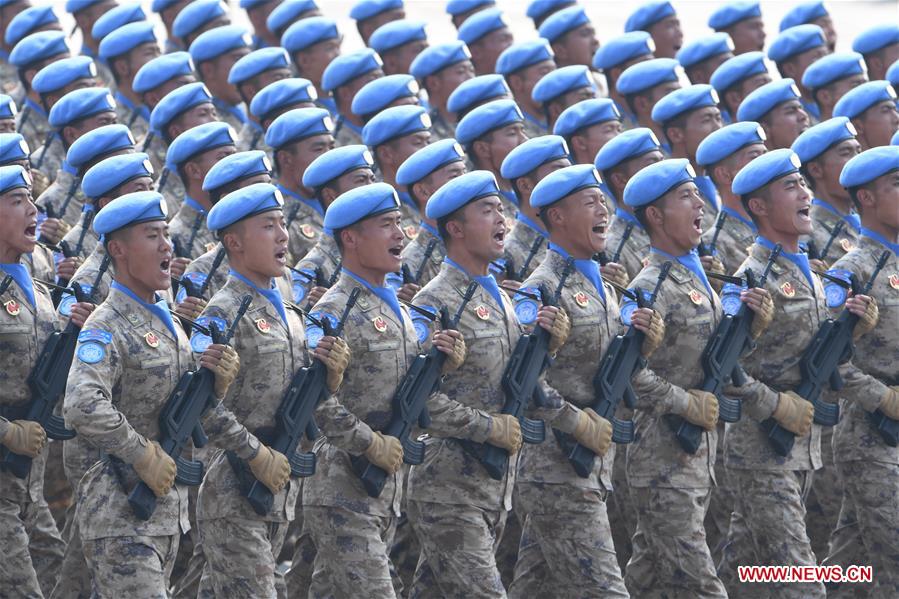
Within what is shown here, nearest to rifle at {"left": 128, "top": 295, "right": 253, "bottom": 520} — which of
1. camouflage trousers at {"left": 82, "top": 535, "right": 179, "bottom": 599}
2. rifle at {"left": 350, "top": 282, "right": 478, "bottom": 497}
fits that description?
camouflage trousers at {"left": 82, "top": 535, "right": 179, "bottom": 599}

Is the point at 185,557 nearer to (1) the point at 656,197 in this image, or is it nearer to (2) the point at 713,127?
(1) the point at 656,197

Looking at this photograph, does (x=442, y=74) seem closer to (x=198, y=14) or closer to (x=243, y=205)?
(x=198, y=14)

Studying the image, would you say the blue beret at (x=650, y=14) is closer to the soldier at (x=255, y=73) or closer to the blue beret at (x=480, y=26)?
the blue beret at (x=480, y=26)

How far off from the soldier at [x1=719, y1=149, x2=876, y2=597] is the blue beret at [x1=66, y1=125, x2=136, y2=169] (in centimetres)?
341

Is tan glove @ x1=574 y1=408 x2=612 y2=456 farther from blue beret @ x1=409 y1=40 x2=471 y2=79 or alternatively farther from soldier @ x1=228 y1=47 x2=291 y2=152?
blue beret @ x1=409 y1=40 x2=471 y2=79

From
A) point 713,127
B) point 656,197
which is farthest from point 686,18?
point 656,197

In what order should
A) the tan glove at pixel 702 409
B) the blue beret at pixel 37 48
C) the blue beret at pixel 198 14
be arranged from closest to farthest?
the tan glove at pixel 702 409 → the blue beret at pixel 37 48 → the blue beret at pixel 198 14

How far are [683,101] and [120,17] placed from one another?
4.28 m

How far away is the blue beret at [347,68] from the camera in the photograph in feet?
46.6

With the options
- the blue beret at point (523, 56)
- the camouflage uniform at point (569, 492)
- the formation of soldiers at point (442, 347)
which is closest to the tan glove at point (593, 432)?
the formation of soldiers at point (442, 347)

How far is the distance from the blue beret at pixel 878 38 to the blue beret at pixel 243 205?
6891 mm

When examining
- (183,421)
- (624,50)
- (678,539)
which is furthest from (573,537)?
(624,50)

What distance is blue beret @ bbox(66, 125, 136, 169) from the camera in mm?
11750

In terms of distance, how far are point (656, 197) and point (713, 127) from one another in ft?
7.51
